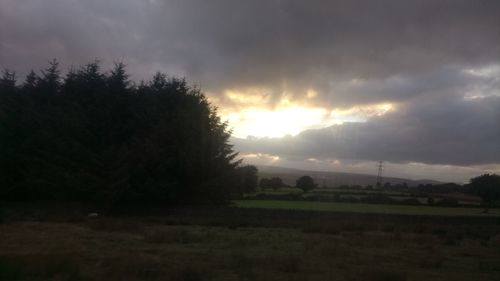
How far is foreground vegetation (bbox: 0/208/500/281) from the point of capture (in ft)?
42.4

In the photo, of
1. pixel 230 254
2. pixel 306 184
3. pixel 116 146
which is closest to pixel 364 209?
pixel 116 146

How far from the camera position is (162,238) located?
20906mm

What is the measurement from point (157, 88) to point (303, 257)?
98.0 feet

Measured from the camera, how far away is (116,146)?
4050cm

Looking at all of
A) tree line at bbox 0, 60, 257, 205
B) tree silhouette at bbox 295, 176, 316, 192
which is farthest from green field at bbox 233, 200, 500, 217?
tree silhouette at bbox 295, 176, 316, 192

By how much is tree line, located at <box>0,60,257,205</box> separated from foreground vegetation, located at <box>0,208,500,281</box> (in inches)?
290

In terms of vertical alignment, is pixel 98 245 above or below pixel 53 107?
below

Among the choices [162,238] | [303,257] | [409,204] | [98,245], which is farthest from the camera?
[409,204]

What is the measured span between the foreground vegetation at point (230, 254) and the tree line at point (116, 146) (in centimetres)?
736

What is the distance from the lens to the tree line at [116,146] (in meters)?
38.8

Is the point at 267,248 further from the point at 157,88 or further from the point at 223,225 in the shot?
the point at 157,88

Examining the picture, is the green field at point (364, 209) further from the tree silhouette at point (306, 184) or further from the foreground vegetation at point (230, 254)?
the tree silhouette at point (306, 184)

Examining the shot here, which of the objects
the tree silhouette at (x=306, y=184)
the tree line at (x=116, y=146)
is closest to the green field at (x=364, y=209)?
the tree line at (x=116, y=146)

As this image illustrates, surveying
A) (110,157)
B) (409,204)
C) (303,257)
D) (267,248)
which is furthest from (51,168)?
(409,204)
